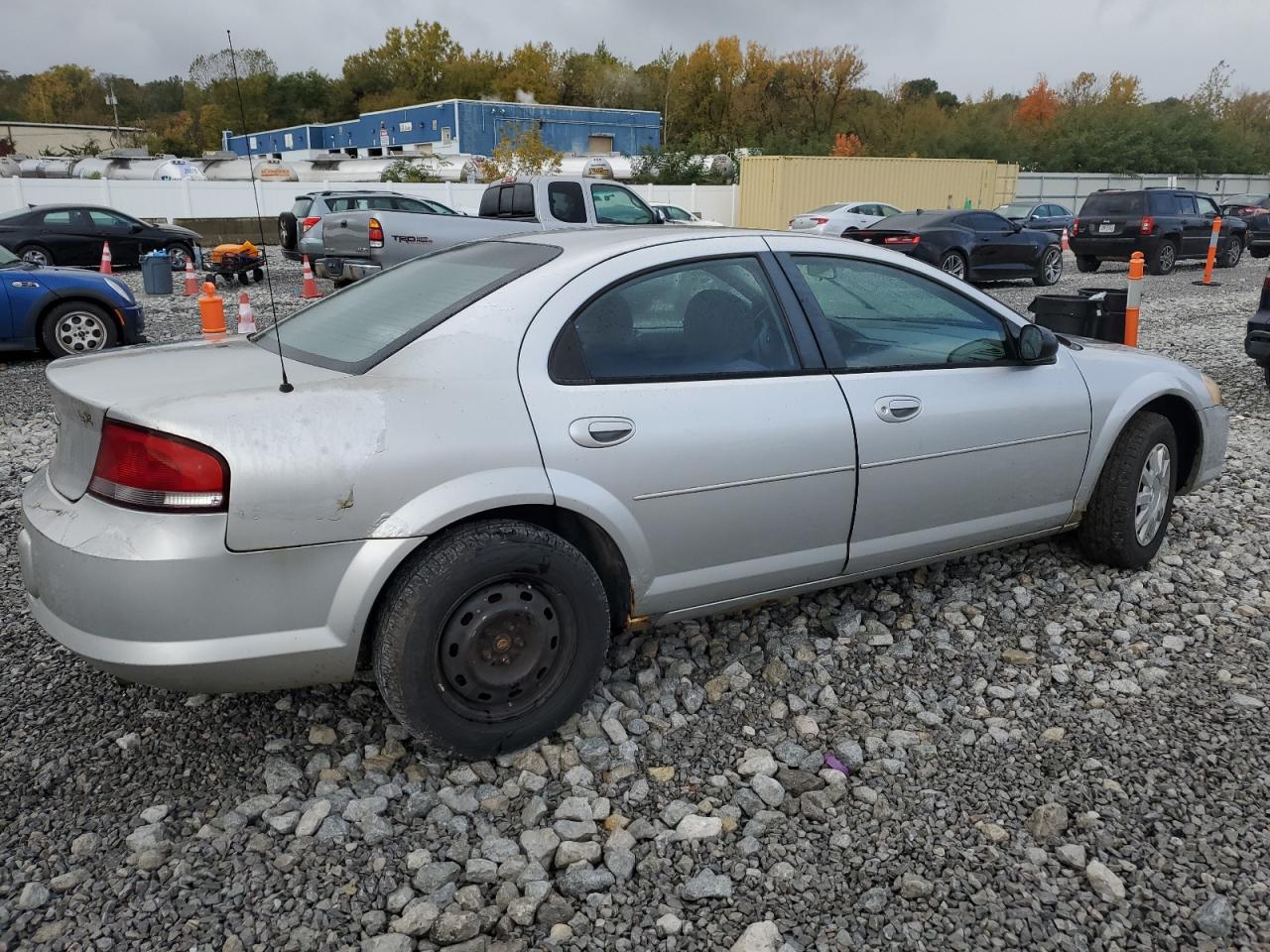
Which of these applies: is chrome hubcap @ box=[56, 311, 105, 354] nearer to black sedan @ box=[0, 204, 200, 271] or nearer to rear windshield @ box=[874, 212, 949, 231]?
black sedan @ box=[0, 204, 200, 271]

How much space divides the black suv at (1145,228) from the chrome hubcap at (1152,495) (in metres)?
17.5

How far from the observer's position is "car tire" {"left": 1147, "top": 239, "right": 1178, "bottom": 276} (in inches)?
786

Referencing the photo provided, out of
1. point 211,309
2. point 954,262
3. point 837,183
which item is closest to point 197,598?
point 211,309

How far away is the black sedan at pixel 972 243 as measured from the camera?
16766 mm

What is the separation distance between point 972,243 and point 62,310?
13.7 m

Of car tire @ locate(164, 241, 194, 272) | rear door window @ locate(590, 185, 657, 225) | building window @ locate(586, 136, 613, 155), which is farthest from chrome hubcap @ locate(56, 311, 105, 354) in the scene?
building window @ locate(586, 136, 613, 155)

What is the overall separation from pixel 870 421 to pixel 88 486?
2410 mm

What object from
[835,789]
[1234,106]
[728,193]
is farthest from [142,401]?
[1234,106]

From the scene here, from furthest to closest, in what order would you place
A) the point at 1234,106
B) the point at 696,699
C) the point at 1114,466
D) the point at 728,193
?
1. the point at 1234,106
2. the point at 728,193
3. the point at 1114,466
4. the point at 696,699

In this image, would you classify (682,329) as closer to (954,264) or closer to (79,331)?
(79,331)

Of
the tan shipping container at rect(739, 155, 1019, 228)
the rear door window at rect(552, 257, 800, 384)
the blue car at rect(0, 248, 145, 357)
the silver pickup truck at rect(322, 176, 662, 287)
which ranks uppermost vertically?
the tan shipping container at rect(739, 155, 1019, 228)

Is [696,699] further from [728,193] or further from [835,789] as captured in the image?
[728,193]

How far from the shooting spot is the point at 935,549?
3.79 m

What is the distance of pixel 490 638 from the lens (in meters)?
2.88
